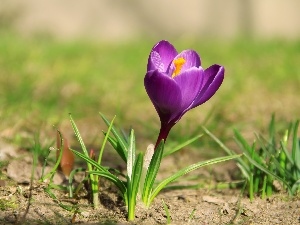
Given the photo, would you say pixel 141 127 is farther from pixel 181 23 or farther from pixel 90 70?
pixel 181 23

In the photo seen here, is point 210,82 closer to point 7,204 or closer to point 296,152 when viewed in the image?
point 296,152

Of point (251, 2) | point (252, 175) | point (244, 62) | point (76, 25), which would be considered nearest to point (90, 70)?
point (244, 62)

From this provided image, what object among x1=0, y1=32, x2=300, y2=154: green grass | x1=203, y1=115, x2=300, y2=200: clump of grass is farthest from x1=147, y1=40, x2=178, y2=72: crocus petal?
x1=0, y1=32, x2=300, y2=154: green grass

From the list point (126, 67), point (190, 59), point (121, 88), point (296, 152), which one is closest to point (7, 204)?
point (190, 59)

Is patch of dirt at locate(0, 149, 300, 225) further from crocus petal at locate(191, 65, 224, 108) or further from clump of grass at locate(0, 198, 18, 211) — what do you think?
crocus petal at locate(191, 65, 224, 108)

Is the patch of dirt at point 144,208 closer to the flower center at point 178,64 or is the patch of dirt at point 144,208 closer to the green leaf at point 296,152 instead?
the green leaf at point 296,152
